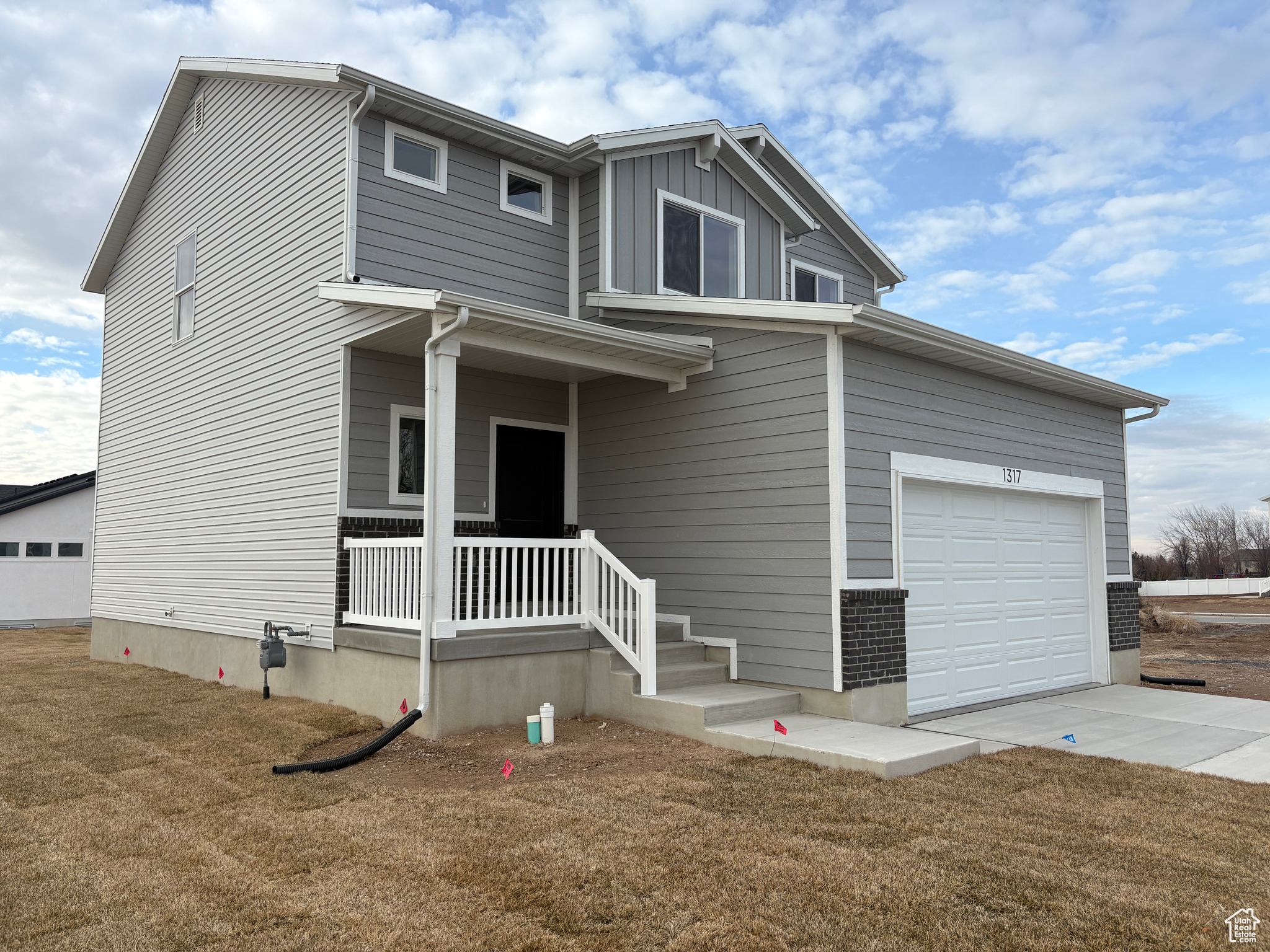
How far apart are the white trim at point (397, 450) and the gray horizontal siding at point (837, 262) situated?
6682 millimetres

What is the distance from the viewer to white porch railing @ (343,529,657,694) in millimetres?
7324

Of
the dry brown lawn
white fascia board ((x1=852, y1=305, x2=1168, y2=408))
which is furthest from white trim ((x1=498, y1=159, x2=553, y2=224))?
the dry brown lawn

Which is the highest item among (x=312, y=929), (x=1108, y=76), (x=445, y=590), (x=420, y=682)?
(x=1108, y=76)

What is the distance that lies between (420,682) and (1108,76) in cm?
1124

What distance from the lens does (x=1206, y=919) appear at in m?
3.58

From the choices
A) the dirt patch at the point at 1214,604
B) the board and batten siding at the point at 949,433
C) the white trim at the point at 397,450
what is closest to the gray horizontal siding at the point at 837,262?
the board and batten siding at the point at 949,433

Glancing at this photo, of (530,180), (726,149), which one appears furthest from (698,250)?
(530,180)

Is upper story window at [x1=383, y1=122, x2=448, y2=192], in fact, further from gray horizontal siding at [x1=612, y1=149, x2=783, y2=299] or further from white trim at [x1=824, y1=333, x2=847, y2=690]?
white trim at [x1=824, y1=333, x2=847, y2=690]

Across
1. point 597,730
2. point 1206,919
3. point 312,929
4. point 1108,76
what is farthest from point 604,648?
point 1108,76

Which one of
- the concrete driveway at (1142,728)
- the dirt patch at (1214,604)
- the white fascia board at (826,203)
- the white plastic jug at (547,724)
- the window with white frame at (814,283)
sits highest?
the white fascia board at (826,203)

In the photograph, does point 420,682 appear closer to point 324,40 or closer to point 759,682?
point 759,682

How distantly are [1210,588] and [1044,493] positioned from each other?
101 ft

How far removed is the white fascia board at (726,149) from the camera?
10305 mm

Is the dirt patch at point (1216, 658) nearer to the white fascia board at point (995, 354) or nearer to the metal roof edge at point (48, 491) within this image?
the white fascia board at point (995, 354)
